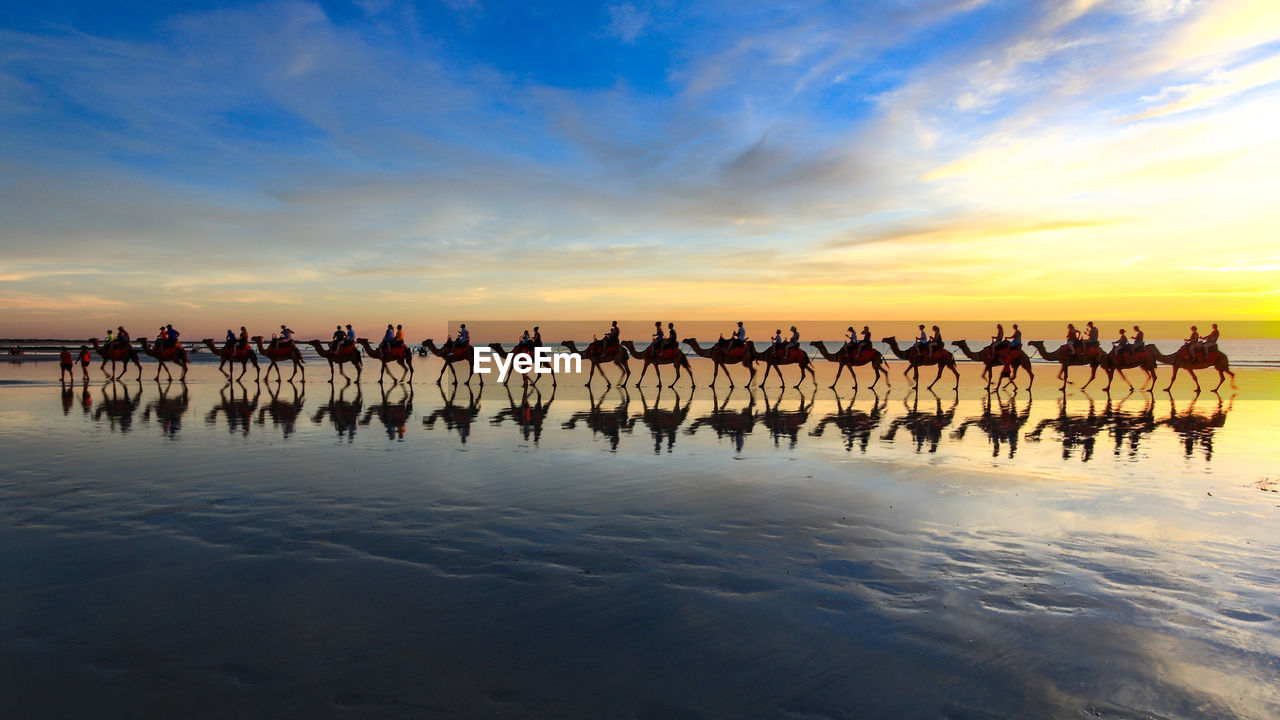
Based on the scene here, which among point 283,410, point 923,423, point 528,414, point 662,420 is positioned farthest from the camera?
point 283,410

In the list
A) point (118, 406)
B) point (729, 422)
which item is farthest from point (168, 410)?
point (729, 422)

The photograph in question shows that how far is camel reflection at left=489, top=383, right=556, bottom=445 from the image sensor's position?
577 inches

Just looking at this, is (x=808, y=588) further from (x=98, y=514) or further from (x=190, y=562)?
(x=98, y=514)

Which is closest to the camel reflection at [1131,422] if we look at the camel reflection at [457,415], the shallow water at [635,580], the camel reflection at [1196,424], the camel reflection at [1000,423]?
the camel reflection at [1196,424]

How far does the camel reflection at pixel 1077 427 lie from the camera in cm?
1293

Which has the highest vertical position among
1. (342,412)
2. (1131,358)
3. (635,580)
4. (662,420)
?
(1131,358)

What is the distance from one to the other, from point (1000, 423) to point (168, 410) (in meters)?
21.2

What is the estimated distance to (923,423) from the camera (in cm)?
1661

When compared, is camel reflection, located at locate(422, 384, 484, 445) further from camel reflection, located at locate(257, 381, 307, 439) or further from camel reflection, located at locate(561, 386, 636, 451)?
camel reflection, located at locate(257, 381, 307, 439)

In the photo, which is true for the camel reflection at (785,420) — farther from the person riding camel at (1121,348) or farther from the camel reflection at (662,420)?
the person riding camel at (1121,348)

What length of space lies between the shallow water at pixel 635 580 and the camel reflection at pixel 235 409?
106 inches

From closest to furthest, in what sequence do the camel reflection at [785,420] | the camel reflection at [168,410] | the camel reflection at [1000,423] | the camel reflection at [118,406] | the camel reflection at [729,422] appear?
the camel reflection at [1000,423] → the camel reflection at [729,422] → the camel reflection at [785,420] → the camel reflection at [168,410] → the camel reflection at [118,406]

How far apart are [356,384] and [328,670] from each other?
26611 millimetres

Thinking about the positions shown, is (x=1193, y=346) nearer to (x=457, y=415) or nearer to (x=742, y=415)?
(x=742, y=415)
